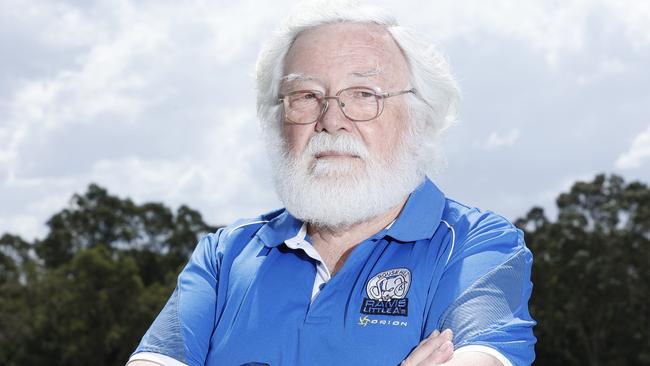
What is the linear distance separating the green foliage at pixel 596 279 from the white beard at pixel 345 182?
116ft

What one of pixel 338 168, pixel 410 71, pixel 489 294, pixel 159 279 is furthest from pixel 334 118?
pixel 159 279

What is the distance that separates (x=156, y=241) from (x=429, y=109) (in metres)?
48.9

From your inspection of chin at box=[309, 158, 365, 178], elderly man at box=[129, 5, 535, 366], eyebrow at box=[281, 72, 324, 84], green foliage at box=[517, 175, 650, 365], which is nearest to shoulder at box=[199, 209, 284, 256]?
elderly man at box=[129, 5, 535, 366]

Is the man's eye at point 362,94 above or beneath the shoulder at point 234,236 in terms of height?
above

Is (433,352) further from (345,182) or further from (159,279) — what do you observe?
(159,279)

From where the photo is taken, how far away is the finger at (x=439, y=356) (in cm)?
275

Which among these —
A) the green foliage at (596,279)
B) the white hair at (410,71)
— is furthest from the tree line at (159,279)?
the white hair at (410,71)

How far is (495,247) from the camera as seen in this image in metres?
3.03

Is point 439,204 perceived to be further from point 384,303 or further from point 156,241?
point 156,241

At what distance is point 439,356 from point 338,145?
835 mm

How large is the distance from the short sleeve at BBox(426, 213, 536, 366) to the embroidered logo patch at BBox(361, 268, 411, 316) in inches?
4.1

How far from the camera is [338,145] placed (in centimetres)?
314

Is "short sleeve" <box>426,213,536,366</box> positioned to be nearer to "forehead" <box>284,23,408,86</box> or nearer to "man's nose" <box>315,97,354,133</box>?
"man's nose" <box>315,97,354,133</box>

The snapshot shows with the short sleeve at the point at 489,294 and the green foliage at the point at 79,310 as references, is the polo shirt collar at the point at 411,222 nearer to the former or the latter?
the short sleeve at the point at 489,294
